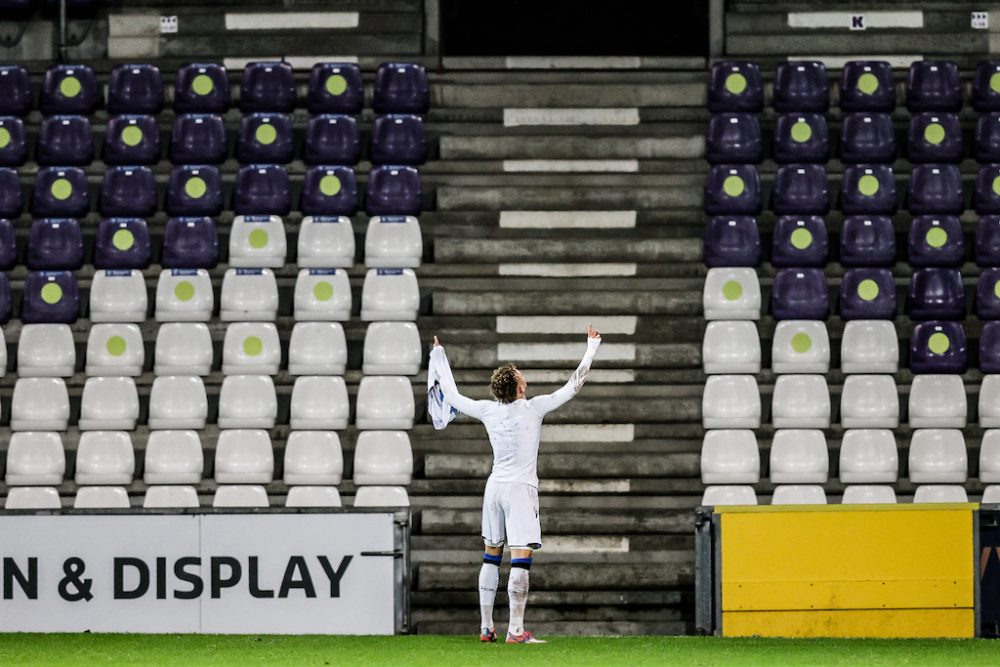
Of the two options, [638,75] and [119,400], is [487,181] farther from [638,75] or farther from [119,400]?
[119,400]

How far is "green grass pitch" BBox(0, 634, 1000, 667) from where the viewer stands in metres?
8.02

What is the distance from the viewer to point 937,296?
41.1 ft

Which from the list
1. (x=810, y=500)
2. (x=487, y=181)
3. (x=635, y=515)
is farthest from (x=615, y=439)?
(x=487, y=181)

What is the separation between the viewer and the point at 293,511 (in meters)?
9.75

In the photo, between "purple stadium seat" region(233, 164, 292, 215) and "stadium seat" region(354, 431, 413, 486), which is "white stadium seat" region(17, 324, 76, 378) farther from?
"stadium seat" region(354, 431, 413, 486)

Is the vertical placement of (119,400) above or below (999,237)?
below

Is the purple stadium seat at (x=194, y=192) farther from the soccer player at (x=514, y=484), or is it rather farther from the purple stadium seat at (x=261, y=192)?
the soccer player at (x=514, y=484)

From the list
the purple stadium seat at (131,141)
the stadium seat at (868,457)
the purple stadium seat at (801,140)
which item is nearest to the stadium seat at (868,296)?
the stadium seat at (868,457)

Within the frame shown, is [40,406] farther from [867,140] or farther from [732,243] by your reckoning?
[867,140]

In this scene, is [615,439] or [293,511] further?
[615,439]

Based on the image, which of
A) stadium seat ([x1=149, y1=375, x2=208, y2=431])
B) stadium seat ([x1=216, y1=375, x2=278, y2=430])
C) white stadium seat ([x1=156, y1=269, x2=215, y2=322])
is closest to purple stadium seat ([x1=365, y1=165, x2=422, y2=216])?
white stadium seat ([x1=156, y1=269, x2=215, y2=322])

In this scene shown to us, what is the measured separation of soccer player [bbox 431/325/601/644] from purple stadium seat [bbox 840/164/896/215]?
4703 millimetres

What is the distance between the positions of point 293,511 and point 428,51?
6002 mm

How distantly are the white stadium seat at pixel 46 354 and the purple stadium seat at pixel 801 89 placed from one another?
6114mm
